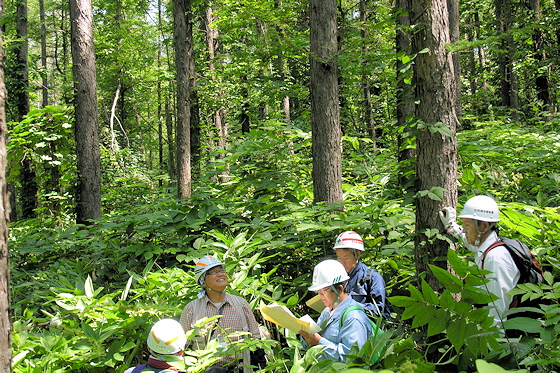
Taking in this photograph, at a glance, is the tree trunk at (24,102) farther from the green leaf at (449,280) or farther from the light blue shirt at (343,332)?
the green leaf at (449,280)

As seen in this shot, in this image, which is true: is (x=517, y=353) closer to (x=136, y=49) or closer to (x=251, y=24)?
(x=251, y=24)

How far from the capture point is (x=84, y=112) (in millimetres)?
9453

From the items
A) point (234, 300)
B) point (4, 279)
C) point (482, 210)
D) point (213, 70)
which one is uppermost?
point (213, 70)

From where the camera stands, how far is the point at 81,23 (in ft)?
30.6

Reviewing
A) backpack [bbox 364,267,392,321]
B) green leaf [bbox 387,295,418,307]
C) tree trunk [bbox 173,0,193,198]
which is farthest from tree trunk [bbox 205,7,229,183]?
green leaf [bbox 387,295,418,307]

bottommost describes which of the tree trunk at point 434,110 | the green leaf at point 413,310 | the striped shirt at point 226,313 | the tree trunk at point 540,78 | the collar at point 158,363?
the collar at point 158,363

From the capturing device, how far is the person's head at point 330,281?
12.0 ft

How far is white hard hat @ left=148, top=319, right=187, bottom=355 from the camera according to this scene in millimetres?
3545

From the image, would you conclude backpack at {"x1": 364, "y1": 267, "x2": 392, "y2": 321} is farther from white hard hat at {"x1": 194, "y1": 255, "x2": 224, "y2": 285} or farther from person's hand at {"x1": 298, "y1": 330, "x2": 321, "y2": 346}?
white hard hat at {"x1": 194, "y1": 255, "x2": 224, "y2": 285}

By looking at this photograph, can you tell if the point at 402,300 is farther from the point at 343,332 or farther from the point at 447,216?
the point at 447,216

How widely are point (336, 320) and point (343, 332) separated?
16 centimetres

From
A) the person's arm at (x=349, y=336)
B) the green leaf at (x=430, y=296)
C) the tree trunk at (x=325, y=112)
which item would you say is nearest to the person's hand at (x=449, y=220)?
the person's arm at (x=349, y=336)

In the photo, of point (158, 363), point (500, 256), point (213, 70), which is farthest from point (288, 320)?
point (213, 70)

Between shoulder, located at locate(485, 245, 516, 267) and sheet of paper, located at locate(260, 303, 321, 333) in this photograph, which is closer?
shoulder, located at locate(485, 245, 516, 267)
